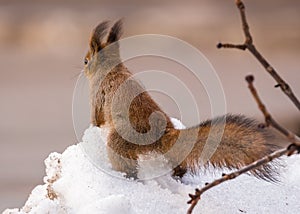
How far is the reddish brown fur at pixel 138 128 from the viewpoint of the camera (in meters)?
0.59

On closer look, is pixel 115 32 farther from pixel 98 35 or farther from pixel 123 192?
pixel 123 192

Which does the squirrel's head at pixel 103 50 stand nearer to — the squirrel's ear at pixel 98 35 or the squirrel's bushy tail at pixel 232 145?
the squirrel's ear at pixel 98 35

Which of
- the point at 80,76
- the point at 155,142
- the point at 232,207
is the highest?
the point at 80,76

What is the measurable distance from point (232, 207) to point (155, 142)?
11cm

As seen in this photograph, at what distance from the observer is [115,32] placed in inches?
29.7

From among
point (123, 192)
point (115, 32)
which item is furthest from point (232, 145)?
point (115, 32)

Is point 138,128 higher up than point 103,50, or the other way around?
point 103,50

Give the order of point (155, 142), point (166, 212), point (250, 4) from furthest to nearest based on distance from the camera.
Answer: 1. point (250, 4)
2. point (155, 142)
3. point (166, 212)

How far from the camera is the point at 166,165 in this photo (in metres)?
0.65

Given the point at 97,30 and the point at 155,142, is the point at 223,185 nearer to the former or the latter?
the point at 155,142

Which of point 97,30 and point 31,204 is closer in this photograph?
point 31,204

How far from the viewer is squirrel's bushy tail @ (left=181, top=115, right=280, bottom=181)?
1.85 ft

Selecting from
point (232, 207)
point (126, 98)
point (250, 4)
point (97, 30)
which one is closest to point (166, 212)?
point (232, 207)

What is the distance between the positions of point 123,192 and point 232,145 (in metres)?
0.11
